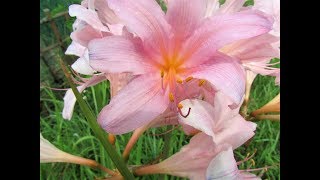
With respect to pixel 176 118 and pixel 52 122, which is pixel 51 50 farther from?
pixel 176 118

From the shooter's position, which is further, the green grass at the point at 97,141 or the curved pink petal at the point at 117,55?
the green grass at the point at 97,141

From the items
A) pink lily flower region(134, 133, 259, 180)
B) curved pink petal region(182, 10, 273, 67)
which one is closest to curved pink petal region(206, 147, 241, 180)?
pink lily flower region(134, 133, 259, 180)

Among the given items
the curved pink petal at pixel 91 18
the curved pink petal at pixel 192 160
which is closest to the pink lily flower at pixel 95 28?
the curved pink petal at pixel 91 18

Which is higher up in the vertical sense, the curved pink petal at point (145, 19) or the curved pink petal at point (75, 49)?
the curved pink petal at point (145, 19)

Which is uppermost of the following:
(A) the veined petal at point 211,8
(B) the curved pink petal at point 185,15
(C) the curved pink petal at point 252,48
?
(A) the veined petal at point 211,8

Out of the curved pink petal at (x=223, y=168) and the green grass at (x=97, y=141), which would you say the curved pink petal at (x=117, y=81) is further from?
the curved pink petal at (x=223, y=168)

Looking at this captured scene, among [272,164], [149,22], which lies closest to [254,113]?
[272,164]
